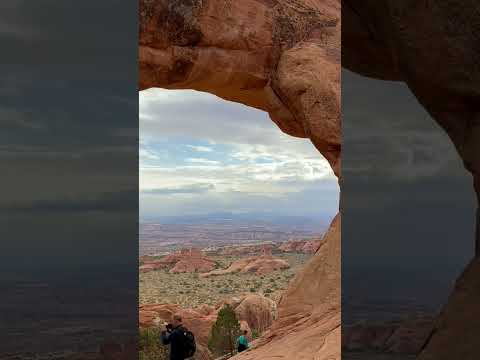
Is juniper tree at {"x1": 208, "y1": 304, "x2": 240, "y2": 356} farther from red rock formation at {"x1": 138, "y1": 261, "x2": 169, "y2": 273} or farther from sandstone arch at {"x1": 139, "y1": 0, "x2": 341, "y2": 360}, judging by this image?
red rock formation at {"x1": 138, "y1": 261, "x2": 169, "y2": 273}

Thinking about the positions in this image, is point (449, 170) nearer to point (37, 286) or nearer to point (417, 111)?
point (417, 111)


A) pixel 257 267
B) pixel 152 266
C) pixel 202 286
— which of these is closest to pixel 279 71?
pixel 202 286

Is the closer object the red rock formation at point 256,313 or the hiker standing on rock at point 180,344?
the hiker standing on rock at point 180,344

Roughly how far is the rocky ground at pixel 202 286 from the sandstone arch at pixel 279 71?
10.9 meters

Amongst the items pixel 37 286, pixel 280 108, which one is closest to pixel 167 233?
pixel 280 108

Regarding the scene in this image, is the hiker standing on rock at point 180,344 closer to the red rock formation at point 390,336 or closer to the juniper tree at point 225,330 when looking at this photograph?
the red rock formation at point 390,336

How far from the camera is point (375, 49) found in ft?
12.4

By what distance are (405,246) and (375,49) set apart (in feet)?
4.37

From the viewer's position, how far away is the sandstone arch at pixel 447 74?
2.99 metres

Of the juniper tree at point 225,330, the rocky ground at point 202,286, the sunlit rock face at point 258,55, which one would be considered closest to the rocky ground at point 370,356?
the sunlit rock face at point 258,55

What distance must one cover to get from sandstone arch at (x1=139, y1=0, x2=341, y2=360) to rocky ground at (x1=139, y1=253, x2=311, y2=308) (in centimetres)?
1088

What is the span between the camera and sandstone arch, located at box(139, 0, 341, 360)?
8.08m

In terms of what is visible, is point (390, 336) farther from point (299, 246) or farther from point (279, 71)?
point (299, 246)

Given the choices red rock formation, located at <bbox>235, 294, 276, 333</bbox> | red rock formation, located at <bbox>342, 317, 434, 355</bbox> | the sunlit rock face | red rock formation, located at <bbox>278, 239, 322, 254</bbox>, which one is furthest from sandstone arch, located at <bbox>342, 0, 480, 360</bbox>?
red rock formation, located at <bbox>278, 239, 322, 254</bbox>
